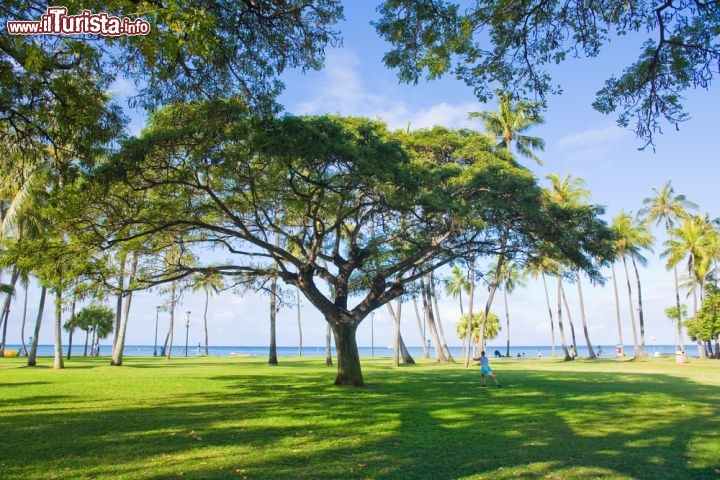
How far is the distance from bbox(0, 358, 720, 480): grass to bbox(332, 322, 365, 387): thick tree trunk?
1891 millimetres

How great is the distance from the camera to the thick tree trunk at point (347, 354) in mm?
16812

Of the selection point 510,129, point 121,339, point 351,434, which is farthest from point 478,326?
point 351,434

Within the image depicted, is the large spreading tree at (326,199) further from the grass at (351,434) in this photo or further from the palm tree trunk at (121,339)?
the palm tree trunk at (121,339)

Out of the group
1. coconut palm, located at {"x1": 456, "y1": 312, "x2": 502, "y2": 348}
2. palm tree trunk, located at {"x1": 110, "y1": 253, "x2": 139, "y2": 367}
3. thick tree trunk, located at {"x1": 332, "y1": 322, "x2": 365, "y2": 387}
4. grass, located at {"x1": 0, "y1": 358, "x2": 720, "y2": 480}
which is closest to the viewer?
grass, located at {"x1": 0, "y1": 358, "x2": 720, "y2": 480}

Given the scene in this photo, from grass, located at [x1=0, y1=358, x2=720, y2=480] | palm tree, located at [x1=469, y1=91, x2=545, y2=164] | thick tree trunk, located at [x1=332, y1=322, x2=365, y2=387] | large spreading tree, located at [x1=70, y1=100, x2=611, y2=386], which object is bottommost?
grass, located at [x1=0, y1=358, x2=720, y2=480]

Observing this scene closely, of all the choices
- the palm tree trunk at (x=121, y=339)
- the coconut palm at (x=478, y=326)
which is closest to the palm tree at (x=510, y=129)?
the palm tree trunk at (x=121, y=339)

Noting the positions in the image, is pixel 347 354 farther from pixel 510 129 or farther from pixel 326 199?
pixel 510 129

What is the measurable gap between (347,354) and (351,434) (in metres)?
8.33

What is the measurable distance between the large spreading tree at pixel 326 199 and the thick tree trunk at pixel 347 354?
38 mm

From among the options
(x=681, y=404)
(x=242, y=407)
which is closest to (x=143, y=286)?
(x=242, y=407)

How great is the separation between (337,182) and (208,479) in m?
9.40

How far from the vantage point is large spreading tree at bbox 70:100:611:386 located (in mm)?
11547

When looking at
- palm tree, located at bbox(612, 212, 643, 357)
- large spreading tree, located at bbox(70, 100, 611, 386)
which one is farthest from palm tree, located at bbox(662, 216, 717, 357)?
large spreading tree, located at bbox(70, 100, 611, 386)

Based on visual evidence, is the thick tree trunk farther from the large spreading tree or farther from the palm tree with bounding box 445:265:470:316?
the palm tree with bounding box 445:265:470:316
